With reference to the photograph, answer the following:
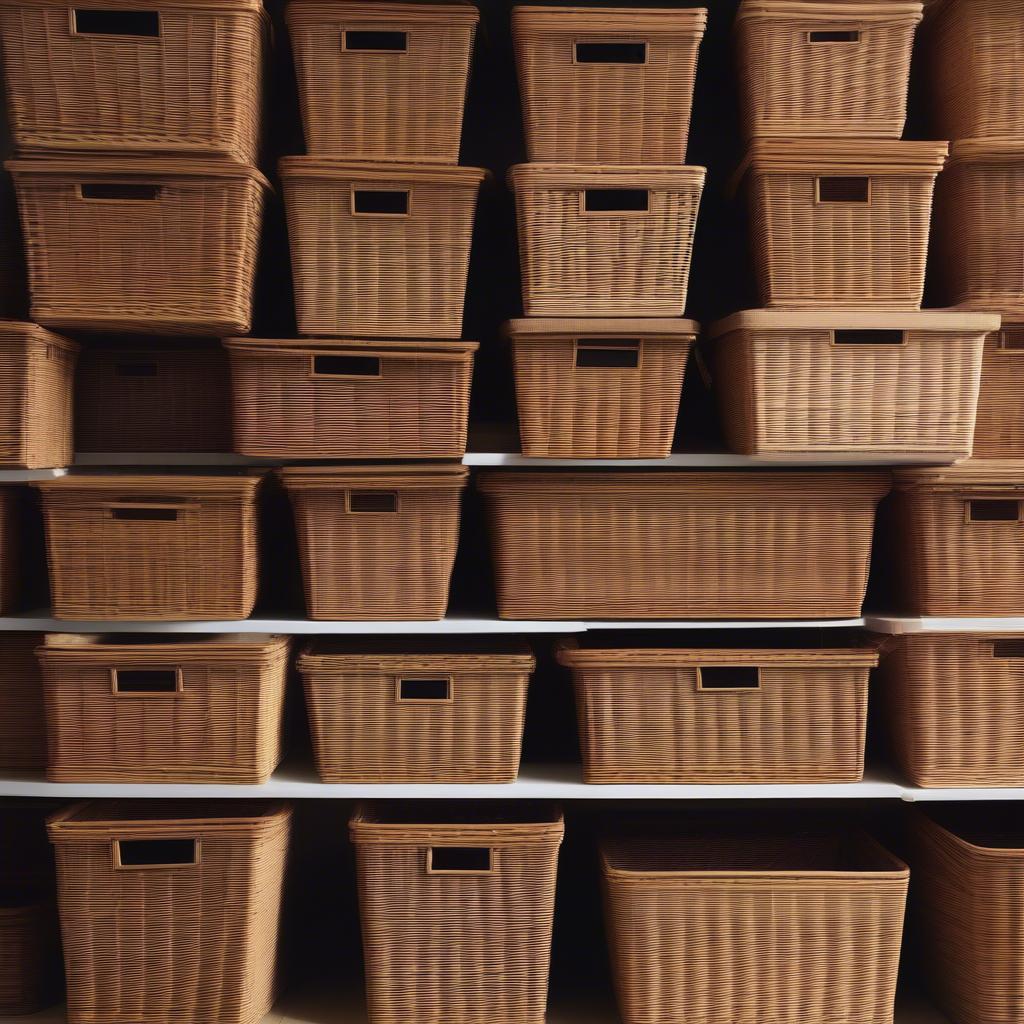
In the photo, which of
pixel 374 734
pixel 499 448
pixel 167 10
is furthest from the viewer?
pixel 499 448

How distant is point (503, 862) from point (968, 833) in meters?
1.08

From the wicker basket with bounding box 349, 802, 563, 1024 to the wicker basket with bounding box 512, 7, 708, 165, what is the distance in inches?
52.2

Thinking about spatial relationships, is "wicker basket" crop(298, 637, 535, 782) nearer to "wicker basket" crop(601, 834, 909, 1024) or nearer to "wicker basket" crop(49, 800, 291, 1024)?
"wicker basket" crop(49, 800, 291, 1024)

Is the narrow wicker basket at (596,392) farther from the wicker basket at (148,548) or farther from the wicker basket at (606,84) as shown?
the wicker basket at (148,548)

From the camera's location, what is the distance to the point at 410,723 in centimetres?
203

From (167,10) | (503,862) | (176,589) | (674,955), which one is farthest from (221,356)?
(674,955)

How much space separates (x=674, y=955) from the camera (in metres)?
1.98

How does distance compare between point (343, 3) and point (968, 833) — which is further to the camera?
point (968, 833)

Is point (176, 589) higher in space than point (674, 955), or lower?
higher

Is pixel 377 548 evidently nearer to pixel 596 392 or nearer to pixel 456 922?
pixel 596 392

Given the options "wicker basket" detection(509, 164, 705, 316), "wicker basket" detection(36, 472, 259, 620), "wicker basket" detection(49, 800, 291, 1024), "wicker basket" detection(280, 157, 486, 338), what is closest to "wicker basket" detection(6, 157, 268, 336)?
"wicker basket" detection(280, 157, 486, 338)

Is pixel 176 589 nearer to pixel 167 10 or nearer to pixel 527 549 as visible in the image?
pixel 527 549

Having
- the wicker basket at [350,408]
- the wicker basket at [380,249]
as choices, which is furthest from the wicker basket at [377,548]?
the wicker basket at [380,249]

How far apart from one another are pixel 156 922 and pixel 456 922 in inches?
22.8
